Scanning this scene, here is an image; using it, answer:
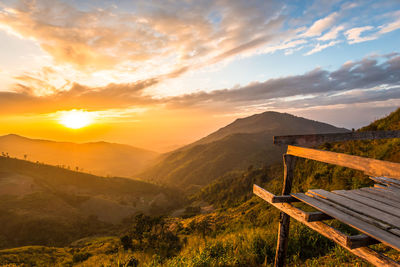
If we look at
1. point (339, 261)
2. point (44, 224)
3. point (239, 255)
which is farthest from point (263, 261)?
point (44, 224)

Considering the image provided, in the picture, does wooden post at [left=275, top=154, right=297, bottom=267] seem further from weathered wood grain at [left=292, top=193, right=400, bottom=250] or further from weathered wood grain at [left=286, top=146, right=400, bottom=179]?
weathered wood grain at [left=292, top=193, right=400, bottom=250]

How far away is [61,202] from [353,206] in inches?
5039

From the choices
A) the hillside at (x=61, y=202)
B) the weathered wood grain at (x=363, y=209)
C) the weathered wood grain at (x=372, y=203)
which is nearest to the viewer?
the weathered wood grain at (x=363, y=209)

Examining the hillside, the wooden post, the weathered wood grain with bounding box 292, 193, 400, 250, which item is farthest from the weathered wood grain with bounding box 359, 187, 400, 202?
the hillside

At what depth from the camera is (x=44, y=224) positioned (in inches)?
3177

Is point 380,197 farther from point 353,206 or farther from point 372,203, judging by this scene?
point 353,206

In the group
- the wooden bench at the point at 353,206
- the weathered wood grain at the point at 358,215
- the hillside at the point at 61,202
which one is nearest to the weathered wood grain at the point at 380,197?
the wooden bench at the point at 353,206

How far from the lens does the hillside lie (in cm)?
7856

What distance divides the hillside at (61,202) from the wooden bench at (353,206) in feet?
315

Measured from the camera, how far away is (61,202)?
100 metres

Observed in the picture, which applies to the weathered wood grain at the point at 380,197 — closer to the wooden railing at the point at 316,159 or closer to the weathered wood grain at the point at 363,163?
the wooden railing at the point at 316,159

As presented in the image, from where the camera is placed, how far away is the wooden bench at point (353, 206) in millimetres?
2523

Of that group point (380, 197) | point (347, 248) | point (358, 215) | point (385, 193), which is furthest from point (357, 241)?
point (385, 193)

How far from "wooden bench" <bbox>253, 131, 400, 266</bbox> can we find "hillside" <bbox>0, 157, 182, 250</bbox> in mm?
96073
